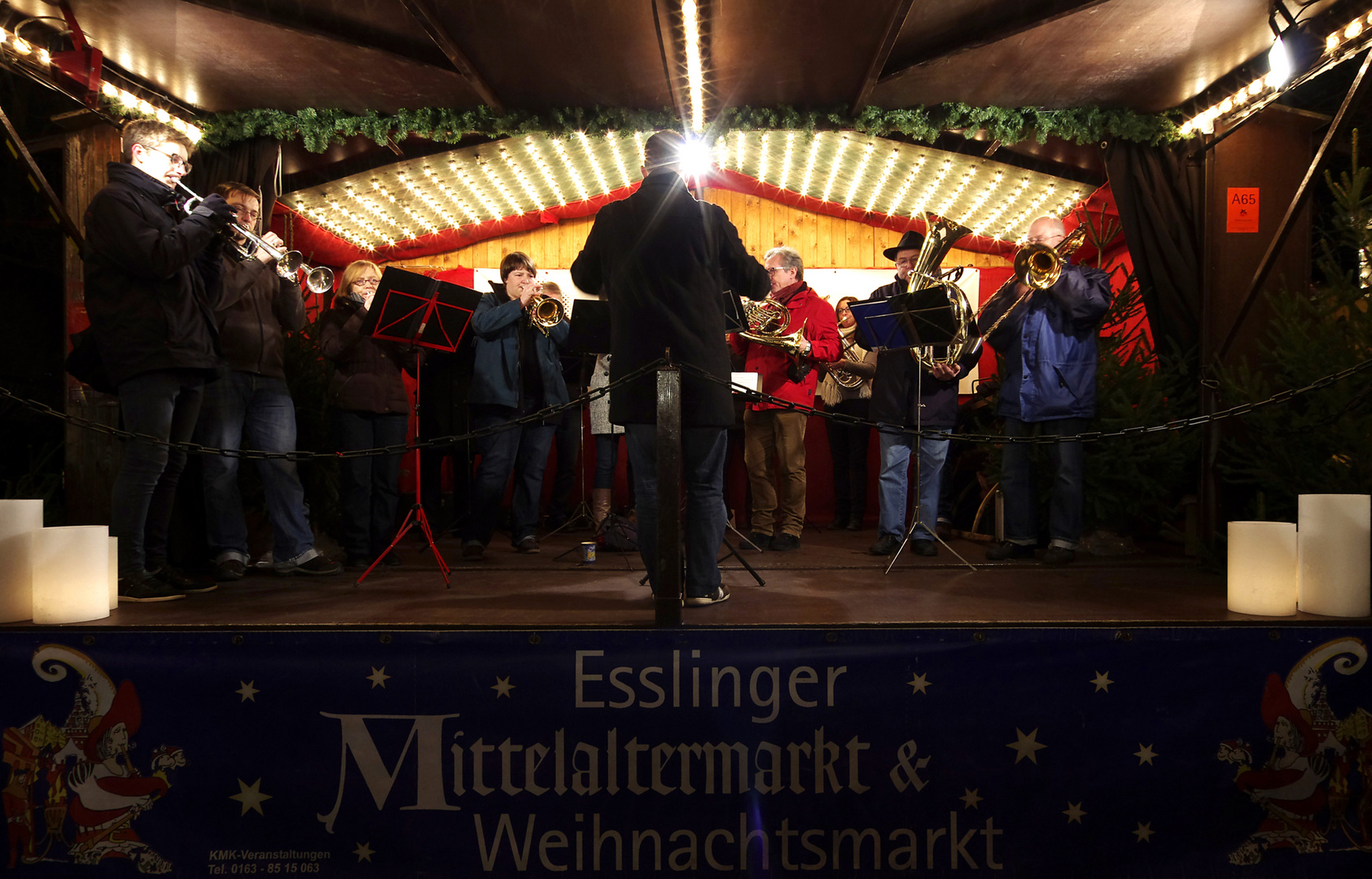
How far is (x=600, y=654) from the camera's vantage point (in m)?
2.92

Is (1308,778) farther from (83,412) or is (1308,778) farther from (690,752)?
(83,412)

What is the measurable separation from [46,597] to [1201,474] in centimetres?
546

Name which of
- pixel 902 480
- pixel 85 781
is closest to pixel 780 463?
pixel 902 480

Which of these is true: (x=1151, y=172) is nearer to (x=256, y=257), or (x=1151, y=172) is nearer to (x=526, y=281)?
(x=526, y=281)

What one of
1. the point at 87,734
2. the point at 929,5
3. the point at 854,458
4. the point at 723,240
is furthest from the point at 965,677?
the point at 854,458

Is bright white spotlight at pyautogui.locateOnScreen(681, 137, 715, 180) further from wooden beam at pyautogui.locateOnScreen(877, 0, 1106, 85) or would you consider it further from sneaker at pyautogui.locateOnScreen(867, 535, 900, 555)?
sneaker at pyautogui.locateOnScreen(867, 535, 900, 555)

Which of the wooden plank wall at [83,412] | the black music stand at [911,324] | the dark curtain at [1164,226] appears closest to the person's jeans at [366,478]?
the wooden plank wall at [83,412]

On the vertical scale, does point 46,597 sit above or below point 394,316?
below

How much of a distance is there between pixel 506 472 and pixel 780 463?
1881 millimetres

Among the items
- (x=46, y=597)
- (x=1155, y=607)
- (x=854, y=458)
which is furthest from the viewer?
(x=854, y=458)

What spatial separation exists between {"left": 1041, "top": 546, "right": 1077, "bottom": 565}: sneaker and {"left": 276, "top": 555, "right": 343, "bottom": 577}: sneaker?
4068mm

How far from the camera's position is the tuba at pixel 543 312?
5902 mm

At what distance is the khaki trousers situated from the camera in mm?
5762

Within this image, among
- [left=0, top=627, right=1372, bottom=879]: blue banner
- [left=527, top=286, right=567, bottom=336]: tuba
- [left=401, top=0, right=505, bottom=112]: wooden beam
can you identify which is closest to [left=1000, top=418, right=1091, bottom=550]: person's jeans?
[left=0, top=627, right=1372, bottom=879]: blue banner
